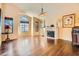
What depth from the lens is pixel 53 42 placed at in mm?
2908

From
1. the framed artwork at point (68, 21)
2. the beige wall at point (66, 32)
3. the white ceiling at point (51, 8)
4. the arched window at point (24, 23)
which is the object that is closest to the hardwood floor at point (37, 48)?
the beige wall at point (66, 32)

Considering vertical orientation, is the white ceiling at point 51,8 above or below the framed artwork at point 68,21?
above

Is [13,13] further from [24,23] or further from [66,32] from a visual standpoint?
[66,32]

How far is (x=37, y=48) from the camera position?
2.85 m

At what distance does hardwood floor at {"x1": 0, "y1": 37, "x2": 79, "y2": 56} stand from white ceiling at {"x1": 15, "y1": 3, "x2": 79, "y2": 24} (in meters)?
0.46

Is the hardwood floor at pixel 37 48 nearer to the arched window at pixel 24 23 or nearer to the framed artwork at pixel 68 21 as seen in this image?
the arched window at pixel 24 23

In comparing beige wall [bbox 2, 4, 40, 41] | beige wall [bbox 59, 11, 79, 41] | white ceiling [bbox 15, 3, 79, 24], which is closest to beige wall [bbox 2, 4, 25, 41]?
beige wall [bbox 2, 4, 40, 41]

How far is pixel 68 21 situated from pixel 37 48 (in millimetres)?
819

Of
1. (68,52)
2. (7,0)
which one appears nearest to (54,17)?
(68,52)

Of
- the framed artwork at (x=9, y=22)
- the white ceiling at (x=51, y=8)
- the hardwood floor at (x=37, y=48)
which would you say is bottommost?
the hardwood floor at (x=37, y=48)

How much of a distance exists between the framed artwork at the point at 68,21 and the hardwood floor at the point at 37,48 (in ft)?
1.08

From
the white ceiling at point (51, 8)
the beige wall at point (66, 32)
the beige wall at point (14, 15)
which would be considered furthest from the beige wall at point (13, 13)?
the beige wall at point (66, 32)

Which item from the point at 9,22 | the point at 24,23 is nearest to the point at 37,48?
the point at 24,23

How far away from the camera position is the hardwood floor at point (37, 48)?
9.18 feet
